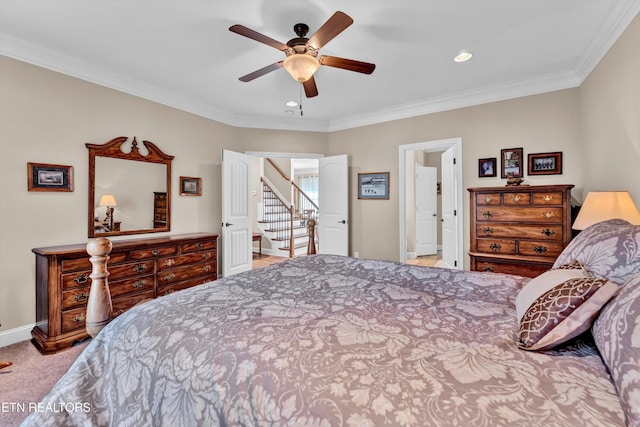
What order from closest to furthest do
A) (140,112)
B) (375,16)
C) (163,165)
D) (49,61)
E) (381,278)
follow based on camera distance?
(381,278), (375,16), (49,61), (140,112), (163,165)

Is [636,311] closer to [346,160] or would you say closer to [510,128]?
[510,128]

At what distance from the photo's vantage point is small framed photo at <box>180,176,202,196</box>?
386cm

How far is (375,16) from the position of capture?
7.16 feet

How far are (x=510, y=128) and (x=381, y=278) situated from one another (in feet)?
9.78

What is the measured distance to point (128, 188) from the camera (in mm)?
3357

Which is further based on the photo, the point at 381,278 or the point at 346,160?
the point at 346,160

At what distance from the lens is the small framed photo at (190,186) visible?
3863mm

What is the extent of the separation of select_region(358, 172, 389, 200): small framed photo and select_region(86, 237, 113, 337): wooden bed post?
3.79 metres

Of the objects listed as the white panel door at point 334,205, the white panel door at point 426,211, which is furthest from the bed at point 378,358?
the white panel door at point 426,211

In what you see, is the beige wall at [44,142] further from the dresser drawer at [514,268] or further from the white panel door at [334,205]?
the dresser drawer at [514,268]

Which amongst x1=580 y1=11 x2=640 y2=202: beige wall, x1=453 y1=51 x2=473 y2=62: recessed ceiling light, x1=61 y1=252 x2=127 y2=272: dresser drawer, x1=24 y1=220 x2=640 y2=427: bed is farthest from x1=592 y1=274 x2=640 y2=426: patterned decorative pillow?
x1=61 y1=252 x2=127 y2=272: dresser drawer

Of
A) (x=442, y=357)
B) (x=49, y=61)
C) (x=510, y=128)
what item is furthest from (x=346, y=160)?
(x=442, y=357)

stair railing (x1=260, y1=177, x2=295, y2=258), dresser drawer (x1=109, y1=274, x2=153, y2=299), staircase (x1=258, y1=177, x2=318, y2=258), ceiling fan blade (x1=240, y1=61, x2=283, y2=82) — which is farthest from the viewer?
stair railing (x1=260, y1=177, x2=295, y2=258)

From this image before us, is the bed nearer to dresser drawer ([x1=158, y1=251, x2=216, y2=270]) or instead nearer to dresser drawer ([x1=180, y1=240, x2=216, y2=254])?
dresser drawer ([x1=158, y1=251, x2=216, y2=270])
